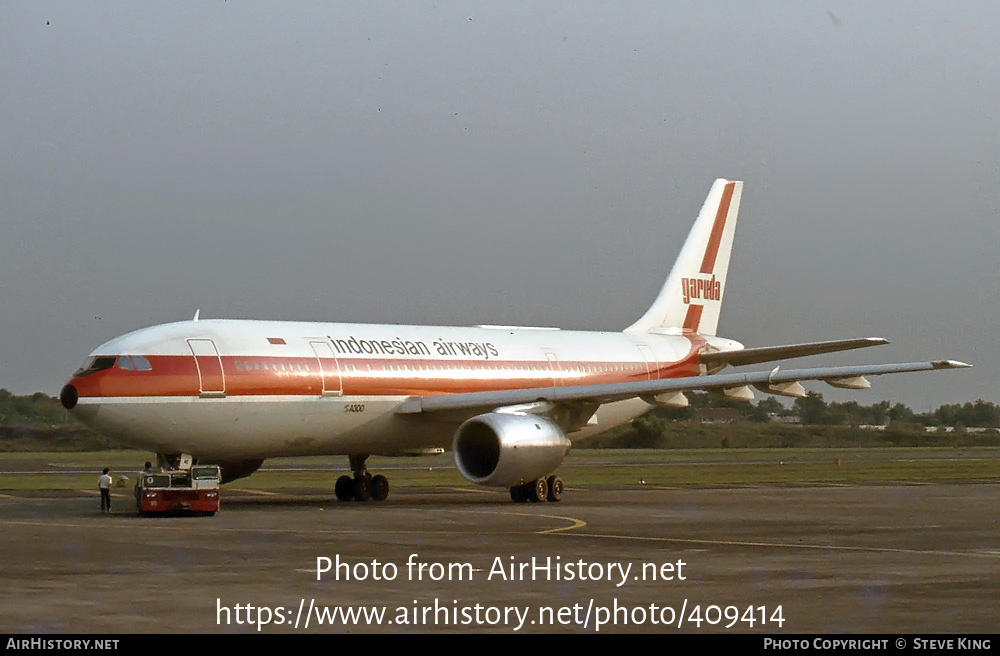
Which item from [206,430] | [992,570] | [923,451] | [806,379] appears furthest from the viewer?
[923,451]

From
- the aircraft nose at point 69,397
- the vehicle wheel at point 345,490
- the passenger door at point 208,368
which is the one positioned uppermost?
the passenger door at point 208,368

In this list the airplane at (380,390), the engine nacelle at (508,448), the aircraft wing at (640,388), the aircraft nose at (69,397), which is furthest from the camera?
the aircraft wing at (640,388)

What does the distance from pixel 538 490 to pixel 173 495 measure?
9.07 metres

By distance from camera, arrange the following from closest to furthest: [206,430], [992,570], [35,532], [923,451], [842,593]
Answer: [842,593]
[992,570]
[35,532]
[206,430]
[923,451]

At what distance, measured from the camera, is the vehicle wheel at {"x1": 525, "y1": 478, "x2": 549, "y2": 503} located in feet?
114

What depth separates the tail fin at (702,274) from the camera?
4541 centimetres

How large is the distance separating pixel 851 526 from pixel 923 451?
55.5 metres

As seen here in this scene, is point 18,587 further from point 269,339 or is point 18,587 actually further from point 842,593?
point 269,339

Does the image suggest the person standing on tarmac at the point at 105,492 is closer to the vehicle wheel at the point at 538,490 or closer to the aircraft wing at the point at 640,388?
the aircraft wing at the point at 640,388

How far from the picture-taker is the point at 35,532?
2522cm

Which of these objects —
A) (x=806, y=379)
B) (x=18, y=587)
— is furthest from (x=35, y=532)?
(x=806, y=379)

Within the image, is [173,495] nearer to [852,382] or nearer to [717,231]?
[852,382]

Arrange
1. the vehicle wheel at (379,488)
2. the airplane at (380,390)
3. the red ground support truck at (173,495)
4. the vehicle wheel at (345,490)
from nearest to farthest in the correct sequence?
the red ground support truck at (173,495) < the airplane at (380,390) < the vehicle wheel at (379,488) < the vehicle wheel at (345,490)

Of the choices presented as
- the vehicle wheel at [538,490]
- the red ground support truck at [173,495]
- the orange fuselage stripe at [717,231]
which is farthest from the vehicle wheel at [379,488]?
the orange fuselage stripe at [717,231]
